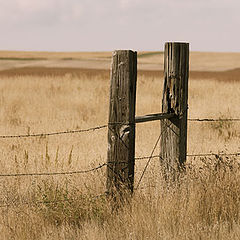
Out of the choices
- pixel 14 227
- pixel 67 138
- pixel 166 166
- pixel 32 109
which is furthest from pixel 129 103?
pixel 32 109

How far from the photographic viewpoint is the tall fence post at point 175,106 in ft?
17.5

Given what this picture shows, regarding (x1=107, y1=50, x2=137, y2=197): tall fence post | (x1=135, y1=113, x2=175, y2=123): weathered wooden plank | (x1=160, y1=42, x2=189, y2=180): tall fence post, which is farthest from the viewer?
(x1=160, y1=42, x2=189, y2=180): tall fence post

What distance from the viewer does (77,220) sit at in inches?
189

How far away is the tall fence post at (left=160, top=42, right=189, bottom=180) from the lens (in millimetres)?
5336

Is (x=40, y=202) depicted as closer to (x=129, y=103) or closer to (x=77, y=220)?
(x=77, y=220)

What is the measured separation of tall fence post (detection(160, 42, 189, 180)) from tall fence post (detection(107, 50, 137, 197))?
0.83m

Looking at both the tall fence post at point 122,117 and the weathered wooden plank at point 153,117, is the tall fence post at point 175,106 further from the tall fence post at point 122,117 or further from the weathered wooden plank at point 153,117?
the tall fence post at point 122,117

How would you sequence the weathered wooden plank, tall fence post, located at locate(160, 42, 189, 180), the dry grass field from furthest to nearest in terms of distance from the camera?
tall fence post, located at locate(160, 42, 189, 180)
the weathered wooden plank
the dry grass field

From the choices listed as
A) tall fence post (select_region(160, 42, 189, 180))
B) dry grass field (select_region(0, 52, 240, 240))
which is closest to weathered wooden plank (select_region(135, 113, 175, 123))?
tall fence post (select_region(160, 42, 189, 180))

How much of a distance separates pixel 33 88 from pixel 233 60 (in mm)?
45946

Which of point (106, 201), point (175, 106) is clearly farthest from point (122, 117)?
point (175, 106)

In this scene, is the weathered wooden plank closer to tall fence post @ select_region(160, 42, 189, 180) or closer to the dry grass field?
tall fence post @ select_region(160, 42, 189, 180)

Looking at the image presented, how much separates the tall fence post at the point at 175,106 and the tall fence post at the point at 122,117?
2.73 feet

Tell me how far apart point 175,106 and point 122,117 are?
1.00m
